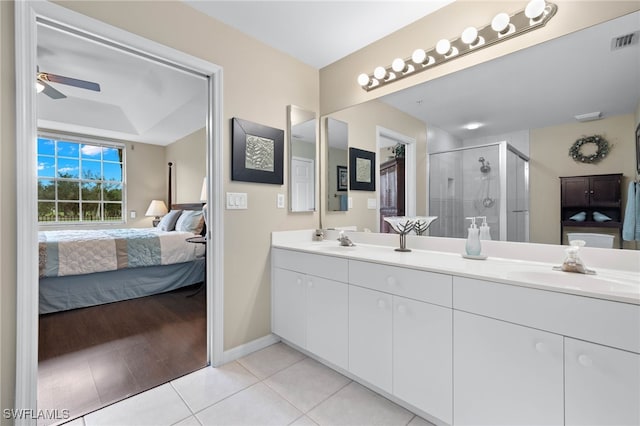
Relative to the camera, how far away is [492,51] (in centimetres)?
160

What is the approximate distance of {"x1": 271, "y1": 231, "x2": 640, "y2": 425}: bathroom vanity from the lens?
91cm

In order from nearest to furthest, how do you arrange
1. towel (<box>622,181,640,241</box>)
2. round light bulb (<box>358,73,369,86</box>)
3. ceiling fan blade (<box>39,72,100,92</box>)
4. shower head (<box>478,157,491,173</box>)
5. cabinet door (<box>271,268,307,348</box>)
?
towel (<box>622,181,640,241</box>) < shower head (<box>478,157,491,173</box>) < cabinet door (<box>271,268,307,348</box>) < round light bulb (<box>358,73,369,86</box>) < ceiling fan blade (<box>39,72,100,92</box>)

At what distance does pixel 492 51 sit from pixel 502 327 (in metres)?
1.50

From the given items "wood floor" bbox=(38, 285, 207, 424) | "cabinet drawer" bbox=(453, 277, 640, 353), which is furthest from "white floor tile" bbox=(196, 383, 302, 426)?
"cabinet drawer" bbox=(453, 277, 640, 353)

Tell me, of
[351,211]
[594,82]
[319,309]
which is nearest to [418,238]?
[351,211]

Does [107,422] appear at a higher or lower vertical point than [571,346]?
lower

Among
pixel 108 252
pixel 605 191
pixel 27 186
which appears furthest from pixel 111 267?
pixel 605 191

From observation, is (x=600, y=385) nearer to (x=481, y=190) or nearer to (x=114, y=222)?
(x=481, y=190)

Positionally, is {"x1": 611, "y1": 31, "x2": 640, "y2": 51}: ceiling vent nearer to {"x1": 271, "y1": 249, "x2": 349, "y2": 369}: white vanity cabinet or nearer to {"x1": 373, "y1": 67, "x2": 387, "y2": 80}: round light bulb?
{"x1": 373, "y1": 67, "x2": 387, "y2": 80}: round light bulb

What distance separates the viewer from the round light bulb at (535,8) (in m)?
1.38

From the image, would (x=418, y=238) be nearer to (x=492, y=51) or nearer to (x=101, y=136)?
(x=492, y=51)

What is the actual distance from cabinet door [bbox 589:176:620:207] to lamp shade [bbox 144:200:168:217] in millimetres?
6336

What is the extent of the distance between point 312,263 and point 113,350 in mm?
1695

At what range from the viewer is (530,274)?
3.81 feet
